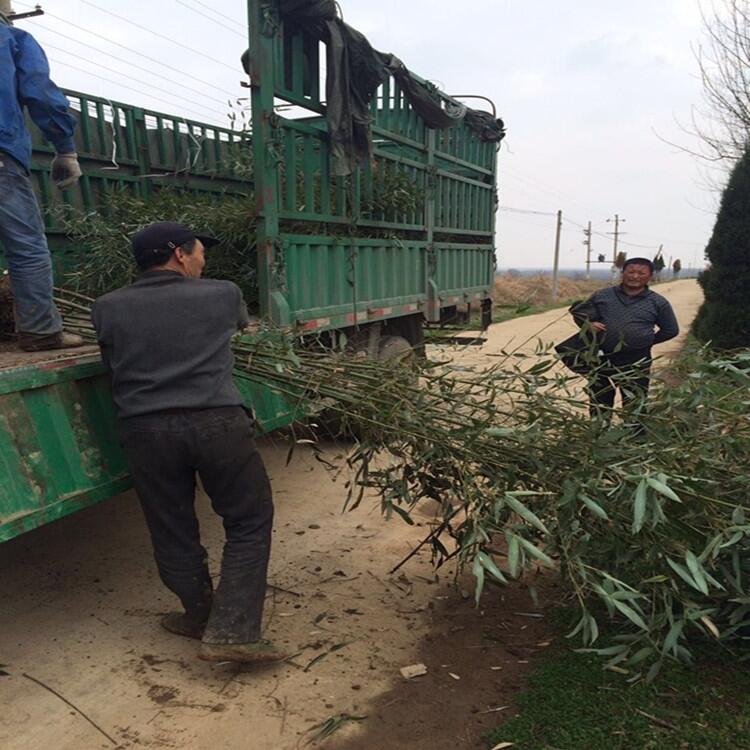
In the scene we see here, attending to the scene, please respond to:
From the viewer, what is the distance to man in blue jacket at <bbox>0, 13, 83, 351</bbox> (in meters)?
2.95

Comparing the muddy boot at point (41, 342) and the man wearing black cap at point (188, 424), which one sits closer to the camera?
the man wearing black cap at point (188, 424)

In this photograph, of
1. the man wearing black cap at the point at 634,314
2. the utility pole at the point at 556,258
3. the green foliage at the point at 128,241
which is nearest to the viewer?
the green foliage at the point at 128,241

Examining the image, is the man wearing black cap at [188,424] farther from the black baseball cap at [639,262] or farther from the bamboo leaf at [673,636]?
the black baseball cap at [639,262]

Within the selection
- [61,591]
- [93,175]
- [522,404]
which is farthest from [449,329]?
[61,591]

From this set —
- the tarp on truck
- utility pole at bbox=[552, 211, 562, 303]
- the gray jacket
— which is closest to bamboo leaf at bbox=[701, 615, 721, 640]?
the gray jacket

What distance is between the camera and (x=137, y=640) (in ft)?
9.79

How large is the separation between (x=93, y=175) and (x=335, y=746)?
431cm

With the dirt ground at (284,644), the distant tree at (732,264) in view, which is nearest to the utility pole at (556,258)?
the distant tree at (732,264)

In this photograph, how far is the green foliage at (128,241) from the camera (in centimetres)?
430

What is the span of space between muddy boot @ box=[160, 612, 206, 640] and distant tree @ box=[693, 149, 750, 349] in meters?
8.49

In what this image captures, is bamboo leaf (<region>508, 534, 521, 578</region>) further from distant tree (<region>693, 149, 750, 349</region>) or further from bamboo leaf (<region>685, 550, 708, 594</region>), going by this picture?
distant tree (<region>693, 149, 750, 349</region>)

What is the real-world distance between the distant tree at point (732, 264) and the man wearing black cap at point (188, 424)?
842 centimetres

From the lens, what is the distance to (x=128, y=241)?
4.36 m

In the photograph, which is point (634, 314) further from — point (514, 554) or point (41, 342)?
point (41, 342)
